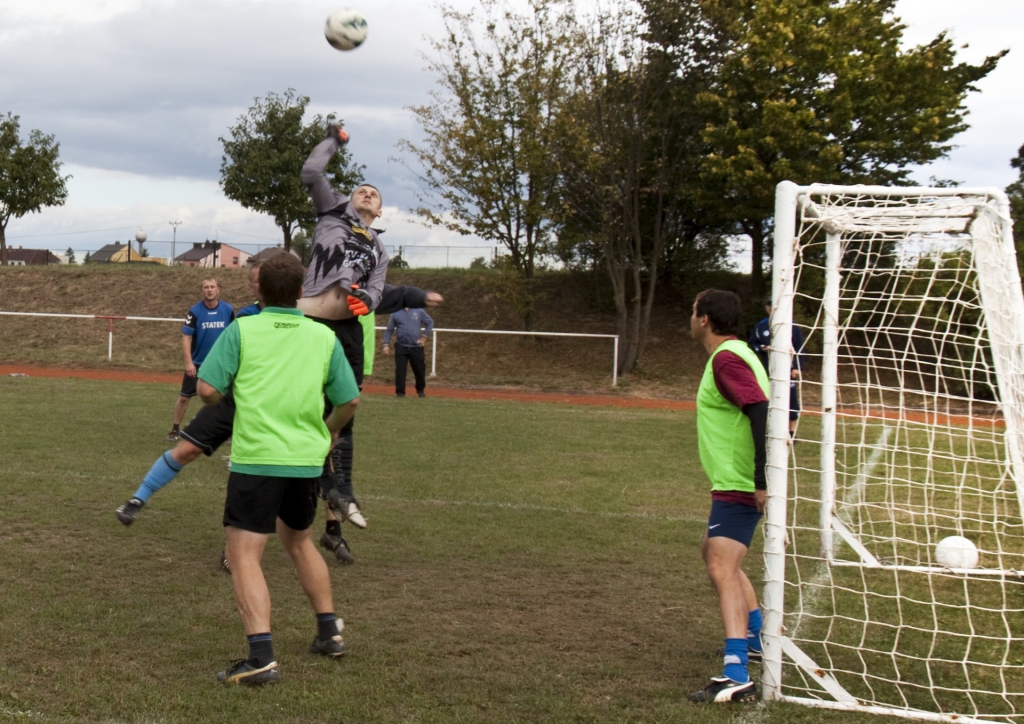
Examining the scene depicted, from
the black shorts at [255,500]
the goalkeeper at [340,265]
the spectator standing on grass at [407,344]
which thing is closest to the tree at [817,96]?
the spectator standing on grass at [407,344]

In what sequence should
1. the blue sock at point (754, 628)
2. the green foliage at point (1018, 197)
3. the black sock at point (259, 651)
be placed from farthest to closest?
the green foliage at point (1018, 197) < the blue sock at point (754, 628) < the black sock at point (259, 651)

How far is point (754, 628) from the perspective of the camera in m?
4.59

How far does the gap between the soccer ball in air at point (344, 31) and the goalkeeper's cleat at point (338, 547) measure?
3.31m

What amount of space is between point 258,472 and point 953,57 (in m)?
24.0

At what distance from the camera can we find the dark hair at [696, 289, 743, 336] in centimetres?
424

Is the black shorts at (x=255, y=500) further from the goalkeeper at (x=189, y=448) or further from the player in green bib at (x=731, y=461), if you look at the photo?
the player in green bib at (x=731, y=461)

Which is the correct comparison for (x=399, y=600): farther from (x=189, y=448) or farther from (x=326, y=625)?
(x=189, y=448)

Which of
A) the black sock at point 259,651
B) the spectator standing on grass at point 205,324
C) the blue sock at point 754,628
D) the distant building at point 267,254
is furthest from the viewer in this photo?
the spectator standing on grass at point 205,324

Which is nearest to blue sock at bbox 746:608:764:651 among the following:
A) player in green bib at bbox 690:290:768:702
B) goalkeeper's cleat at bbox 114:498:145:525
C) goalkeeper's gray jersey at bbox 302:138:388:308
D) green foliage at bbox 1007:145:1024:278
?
player in green bib at bbox 690:290:768:702

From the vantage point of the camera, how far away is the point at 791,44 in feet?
74.3

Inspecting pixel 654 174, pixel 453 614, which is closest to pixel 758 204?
pixel 654 174

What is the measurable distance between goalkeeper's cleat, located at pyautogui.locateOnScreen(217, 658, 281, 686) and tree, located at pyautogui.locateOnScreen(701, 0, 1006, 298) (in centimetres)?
2014

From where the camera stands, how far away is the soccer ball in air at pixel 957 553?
599cm

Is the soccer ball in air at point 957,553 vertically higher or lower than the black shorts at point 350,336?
lower
